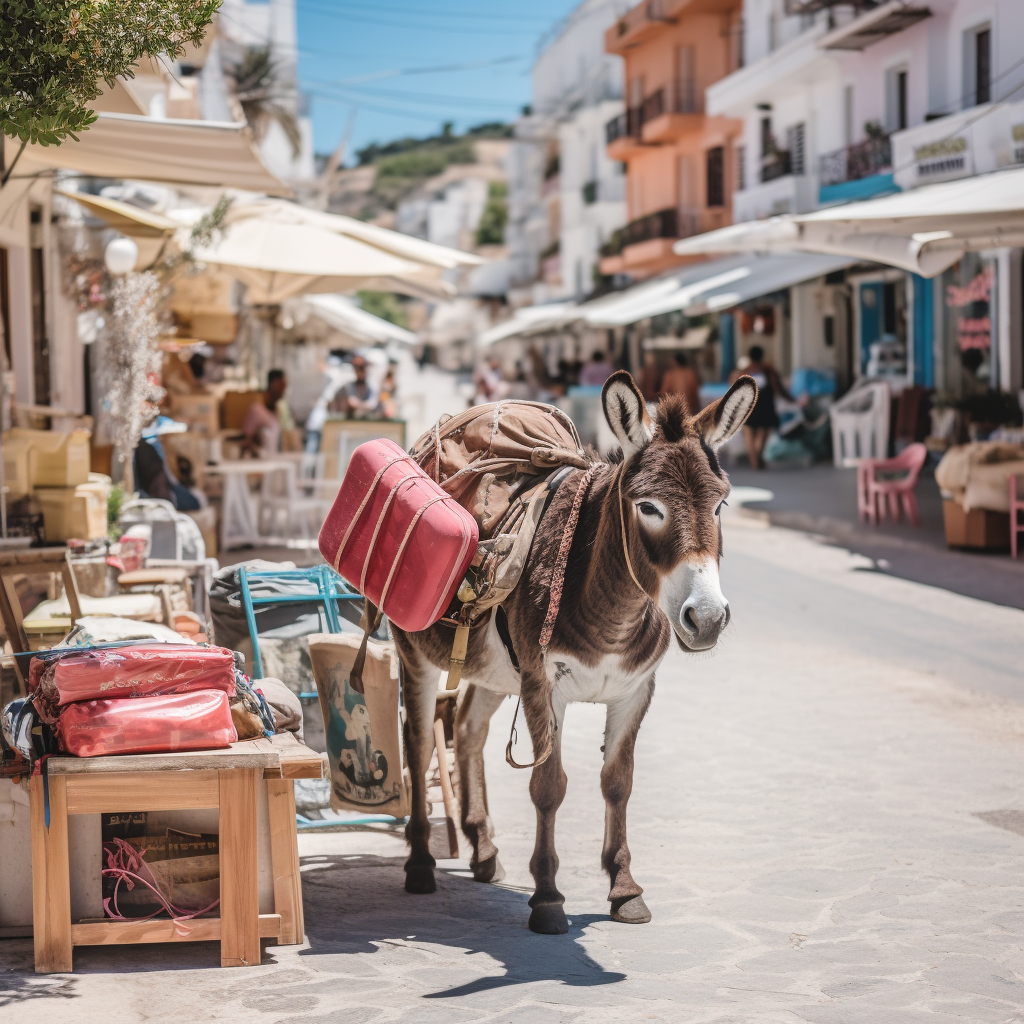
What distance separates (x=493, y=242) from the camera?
104 m

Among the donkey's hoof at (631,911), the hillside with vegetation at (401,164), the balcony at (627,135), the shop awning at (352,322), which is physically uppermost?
the hillside with vegetation at (401,164)

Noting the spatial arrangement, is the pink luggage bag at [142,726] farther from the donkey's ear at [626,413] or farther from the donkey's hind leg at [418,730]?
the donkey's ear at [626,413]

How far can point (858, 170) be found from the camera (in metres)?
26.0

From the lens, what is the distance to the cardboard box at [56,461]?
9125 mm

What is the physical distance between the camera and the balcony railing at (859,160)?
25.2 metres

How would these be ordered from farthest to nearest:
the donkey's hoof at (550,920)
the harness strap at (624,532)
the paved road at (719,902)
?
the donkey's hoof at (550,920) → the harness strap at (624,532) → the paved road at (719,902)

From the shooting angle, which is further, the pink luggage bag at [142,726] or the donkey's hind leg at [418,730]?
the donkey's hind leg at [418,730]

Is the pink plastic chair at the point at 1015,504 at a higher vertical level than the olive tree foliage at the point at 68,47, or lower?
lower

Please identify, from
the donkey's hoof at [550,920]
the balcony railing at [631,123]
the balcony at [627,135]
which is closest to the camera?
the donkey's hoof at [550,920]

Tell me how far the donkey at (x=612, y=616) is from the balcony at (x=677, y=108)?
36.5m

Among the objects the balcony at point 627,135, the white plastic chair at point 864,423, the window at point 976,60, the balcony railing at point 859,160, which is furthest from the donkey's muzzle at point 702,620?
the balcony at point 627,135

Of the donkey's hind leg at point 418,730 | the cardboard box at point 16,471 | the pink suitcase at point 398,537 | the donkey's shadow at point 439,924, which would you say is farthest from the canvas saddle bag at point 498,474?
the cardboard box at point 16,471

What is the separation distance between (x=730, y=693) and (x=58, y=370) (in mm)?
7010

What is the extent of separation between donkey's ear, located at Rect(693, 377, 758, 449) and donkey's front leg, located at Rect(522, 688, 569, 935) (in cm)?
100
